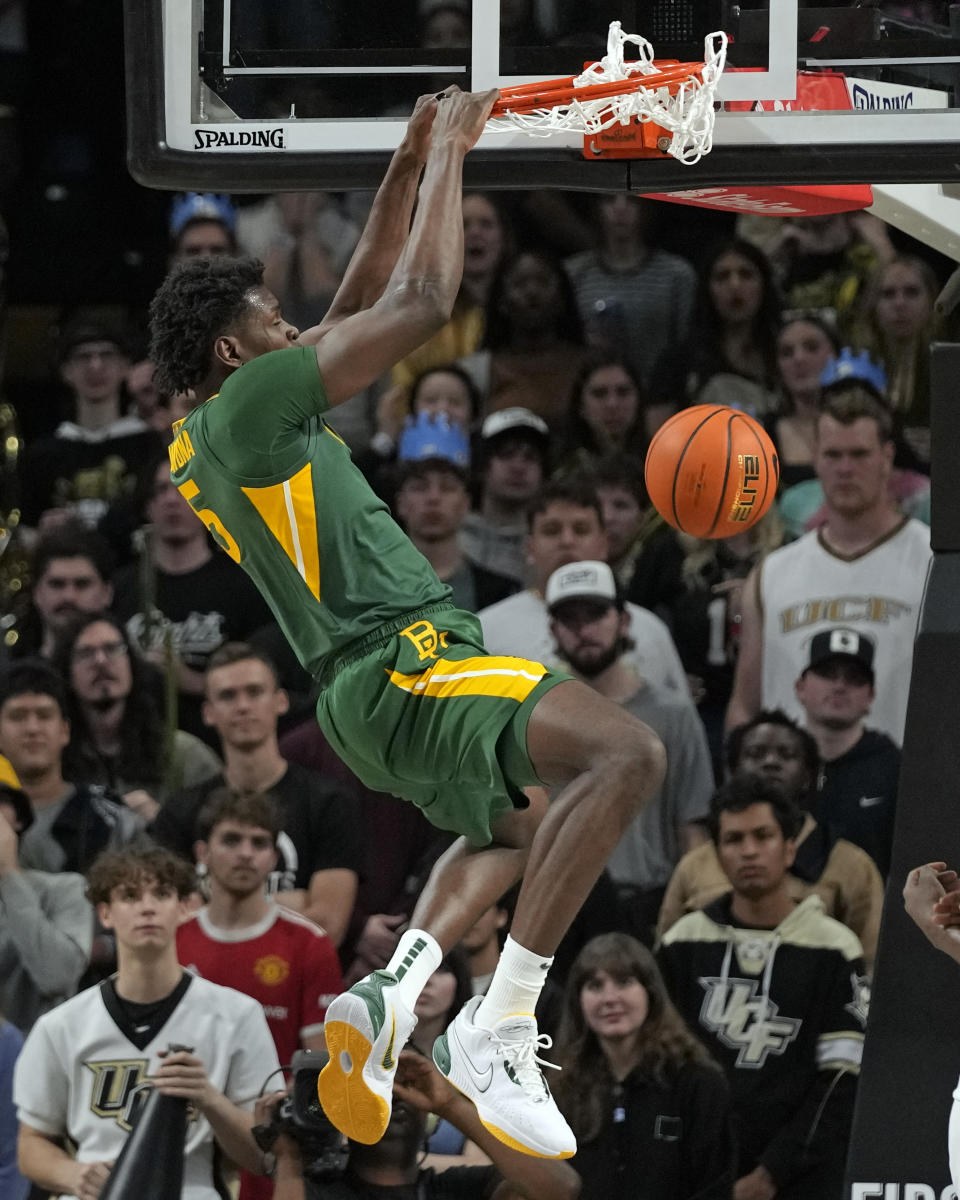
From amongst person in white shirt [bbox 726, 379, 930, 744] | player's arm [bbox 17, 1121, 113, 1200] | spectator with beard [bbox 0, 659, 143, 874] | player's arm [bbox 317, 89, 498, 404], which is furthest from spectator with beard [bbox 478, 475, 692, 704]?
player's arm [bbox 317, 89, 498, 404]

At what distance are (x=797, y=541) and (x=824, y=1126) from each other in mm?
2466

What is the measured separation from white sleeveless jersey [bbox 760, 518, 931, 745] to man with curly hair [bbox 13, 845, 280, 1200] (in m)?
2.61

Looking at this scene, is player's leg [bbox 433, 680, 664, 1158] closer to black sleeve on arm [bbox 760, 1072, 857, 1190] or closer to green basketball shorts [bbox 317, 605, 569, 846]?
green basketball shorts [bbox 317, 605, 569, 846]

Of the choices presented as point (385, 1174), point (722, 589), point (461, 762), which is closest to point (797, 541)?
point (722, 589)

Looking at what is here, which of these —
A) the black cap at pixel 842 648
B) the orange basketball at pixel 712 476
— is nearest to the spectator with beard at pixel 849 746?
the black cap at pixel 842 648

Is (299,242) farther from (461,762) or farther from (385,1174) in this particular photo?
(461,762)

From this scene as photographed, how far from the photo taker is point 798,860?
761cm

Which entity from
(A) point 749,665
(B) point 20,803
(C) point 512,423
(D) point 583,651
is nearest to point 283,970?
(B) point 20,803

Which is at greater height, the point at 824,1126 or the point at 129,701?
the point at 129,701

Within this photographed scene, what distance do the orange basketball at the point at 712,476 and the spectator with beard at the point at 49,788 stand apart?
316 cm

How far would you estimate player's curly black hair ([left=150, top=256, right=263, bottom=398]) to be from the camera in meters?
4.98

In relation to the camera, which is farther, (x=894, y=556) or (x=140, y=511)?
(x=140, y=511)

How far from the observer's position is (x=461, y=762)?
468 centimetres

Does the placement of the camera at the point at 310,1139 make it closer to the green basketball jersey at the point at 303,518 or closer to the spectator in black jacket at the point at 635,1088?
the spectator in black jacket at the point at 635,1088
